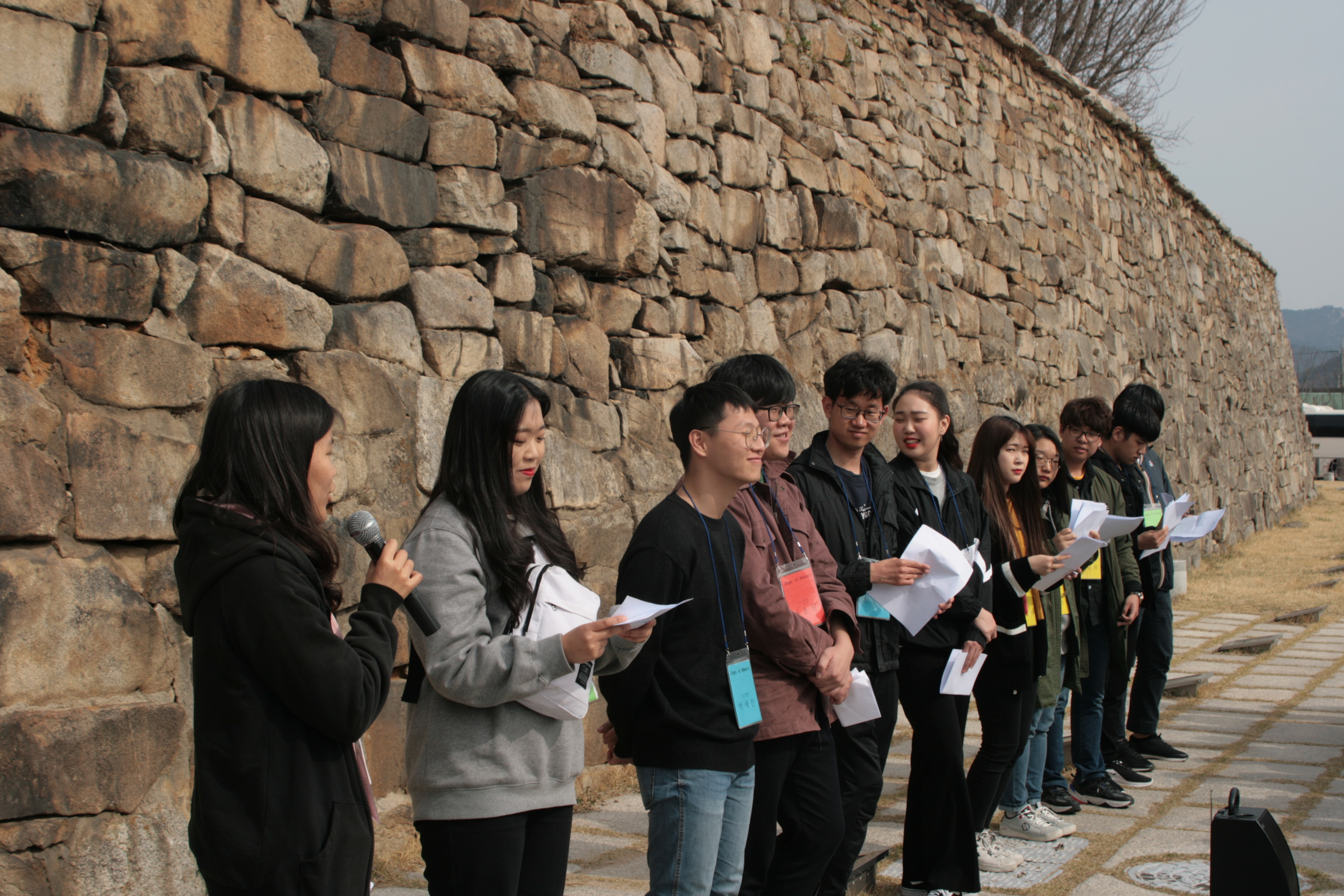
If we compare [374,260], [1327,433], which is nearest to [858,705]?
[374,260]

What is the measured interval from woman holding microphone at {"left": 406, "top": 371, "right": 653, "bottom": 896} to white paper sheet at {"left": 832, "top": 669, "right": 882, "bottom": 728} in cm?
86

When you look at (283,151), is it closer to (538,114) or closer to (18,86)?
(18,86)

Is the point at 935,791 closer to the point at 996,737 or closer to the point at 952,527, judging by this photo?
the point at 996,737

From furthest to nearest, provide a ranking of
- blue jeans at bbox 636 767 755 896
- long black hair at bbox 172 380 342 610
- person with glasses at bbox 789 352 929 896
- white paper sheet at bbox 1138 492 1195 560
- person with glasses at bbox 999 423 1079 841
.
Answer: white paper sheet at bbox 1138 492 1195 560, person with glasses at bbox 999 423 1079 841, person with glasses at bbox 789 352 929 896, blue jeans at bbox 636 767 755 896, long black hair at bbox 172 380 342 610

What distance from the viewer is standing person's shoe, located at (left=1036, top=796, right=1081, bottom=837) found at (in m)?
4.03

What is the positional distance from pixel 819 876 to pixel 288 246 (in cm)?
245

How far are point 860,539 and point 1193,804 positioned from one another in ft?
7.12

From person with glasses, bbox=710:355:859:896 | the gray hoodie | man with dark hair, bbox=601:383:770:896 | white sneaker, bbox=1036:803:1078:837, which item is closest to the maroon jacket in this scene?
person with glasses, bbox=710:355:859:896

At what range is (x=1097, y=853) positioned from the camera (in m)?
3.87

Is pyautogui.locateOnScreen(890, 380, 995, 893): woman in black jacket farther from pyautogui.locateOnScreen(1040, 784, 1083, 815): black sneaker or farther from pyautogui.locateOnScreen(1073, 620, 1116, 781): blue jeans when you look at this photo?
pyautogui.locateOnScreen(1073, 620, 1116, 781): blue jeans

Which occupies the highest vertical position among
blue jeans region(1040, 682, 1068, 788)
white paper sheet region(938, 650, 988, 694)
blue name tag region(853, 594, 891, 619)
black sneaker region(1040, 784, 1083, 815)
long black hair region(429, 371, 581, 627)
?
long black hair region(429, 371, 581, 627)

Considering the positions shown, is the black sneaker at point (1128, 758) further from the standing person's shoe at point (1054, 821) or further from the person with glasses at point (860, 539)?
the person with glasses at point (860, 539)

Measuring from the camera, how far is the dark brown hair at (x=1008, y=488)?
400 cm

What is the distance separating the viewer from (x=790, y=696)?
8.98 feet
